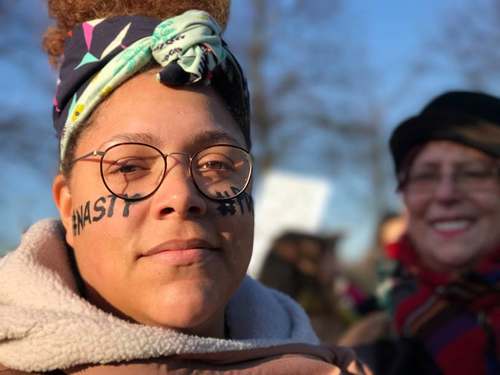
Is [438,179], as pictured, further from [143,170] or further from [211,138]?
[143,170]

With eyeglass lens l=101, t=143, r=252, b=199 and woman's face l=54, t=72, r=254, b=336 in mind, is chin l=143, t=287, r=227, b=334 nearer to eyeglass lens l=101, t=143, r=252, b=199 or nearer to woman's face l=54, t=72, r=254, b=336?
woman's face l=54, t=72, r=254, b=336

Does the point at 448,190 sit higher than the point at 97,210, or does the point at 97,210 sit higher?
the point at 448,190

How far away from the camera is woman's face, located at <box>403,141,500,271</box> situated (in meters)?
3.13

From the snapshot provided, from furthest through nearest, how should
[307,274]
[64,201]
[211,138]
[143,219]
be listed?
1. [307,274]
2. [64,201]
3. [211,138]
4. [143,219]

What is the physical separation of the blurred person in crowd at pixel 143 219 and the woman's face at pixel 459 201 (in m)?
1.26

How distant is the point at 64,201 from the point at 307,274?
3690 millimetres

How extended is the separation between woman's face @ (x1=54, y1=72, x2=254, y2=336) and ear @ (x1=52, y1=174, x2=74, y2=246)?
0.11ft

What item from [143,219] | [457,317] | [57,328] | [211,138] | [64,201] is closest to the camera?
[57,328]

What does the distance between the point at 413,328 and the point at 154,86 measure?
6.02 feet

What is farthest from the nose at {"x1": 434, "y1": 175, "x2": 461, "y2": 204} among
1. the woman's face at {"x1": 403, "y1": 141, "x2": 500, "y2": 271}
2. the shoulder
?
the shoulder

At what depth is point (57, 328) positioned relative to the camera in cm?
169

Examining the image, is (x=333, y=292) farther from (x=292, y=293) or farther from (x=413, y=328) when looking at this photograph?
(x=413, y=328)

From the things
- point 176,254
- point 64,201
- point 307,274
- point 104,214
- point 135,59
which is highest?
point 135,59

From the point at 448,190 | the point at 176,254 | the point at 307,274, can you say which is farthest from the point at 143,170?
the point at 307,274
